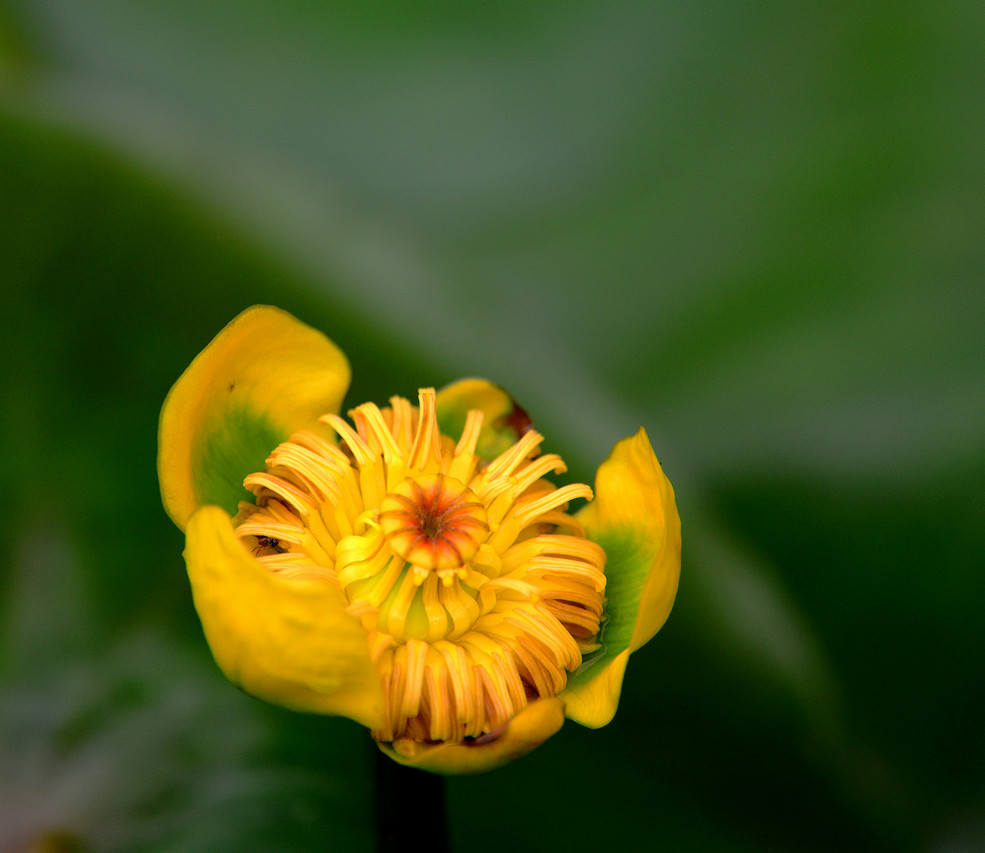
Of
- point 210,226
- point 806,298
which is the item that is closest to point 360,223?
point 210,226

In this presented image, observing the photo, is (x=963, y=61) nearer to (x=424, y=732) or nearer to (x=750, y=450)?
(x=750, y=450)

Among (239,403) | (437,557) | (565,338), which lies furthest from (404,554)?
(565,338)

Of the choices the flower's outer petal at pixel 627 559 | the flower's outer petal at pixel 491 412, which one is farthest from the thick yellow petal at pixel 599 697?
the flower's outer petal at pixel 491 412

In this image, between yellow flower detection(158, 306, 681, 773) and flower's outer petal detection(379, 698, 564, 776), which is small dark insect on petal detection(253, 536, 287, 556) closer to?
yellow flower detection(158, 306, 681, 773)

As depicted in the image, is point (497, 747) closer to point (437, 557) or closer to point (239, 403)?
point (437, 557)

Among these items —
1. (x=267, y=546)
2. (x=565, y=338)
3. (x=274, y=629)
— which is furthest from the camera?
(x=565, y=338)
